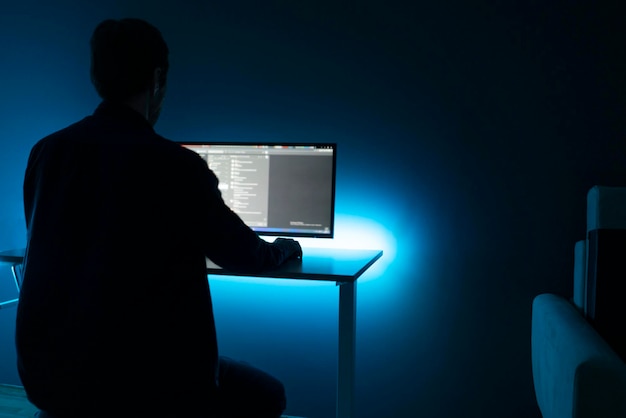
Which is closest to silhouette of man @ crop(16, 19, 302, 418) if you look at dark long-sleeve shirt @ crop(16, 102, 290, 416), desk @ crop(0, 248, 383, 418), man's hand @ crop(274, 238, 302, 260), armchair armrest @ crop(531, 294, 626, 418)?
dark long-sleeve shirt @ crop(16, 102, 290, 416)

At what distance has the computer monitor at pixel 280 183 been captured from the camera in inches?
90.7

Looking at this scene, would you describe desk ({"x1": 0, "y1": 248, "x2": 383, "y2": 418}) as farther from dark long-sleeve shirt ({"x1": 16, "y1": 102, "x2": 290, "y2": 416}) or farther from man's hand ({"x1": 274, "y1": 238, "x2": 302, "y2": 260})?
dark long-sleeve shirt ({"x1": 16, "y1": 102, "x2": 290, "y2": 416})

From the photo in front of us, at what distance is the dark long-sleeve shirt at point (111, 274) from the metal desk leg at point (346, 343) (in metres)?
0.79

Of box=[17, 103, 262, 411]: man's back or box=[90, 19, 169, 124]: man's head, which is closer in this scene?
box=[17, 103, 262, 411]: man's back

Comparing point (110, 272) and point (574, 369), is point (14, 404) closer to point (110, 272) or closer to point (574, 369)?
point (110, 272)

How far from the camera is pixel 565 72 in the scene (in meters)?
2.33

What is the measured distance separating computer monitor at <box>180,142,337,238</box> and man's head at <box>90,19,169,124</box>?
40.5 inches

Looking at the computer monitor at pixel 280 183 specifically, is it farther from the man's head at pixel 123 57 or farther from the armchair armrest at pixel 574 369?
the man's head at pixel 123 57

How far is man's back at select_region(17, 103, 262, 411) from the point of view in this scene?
3.83 ft

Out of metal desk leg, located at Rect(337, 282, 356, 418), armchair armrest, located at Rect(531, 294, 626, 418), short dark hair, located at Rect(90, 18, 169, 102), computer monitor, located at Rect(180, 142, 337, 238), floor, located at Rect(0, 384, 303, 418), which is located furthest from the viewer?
floor, located at Rect(0, 384, 303, 418)

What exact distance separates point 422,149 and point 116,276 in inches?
65.2

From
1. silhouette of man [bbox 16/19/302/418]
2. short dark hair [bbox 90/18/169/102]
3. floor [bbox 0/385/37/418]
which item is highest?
short dark hair [bbox 90/18/169/102]

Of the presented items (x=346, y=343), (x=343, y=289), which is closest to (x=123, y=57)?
(x=343, y=289)

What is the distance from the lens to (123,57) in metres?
1.29
